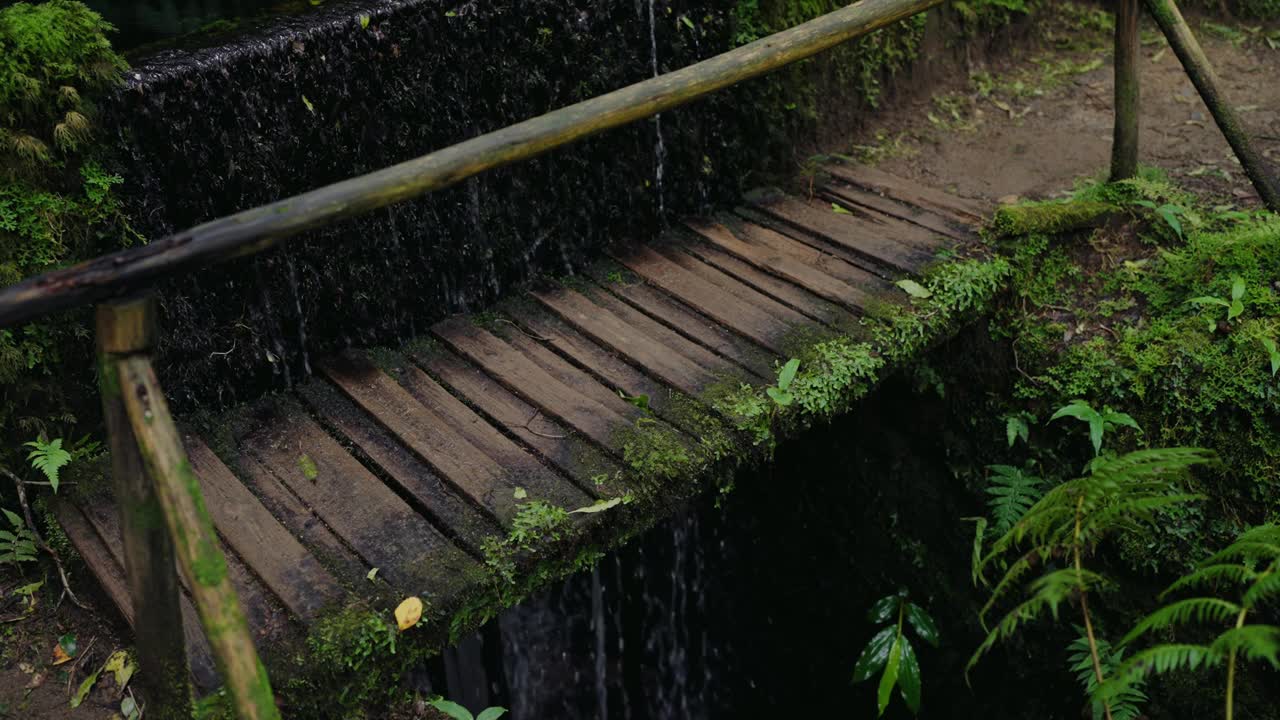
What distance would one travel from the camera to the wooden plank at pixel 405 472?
3.46 meters

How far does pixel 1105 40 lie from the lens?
22.7ft

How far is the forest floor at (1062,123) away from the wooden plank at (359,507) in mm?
3383

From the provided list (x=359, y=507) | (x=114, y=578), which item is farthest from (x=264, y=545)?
(x=114, y=578)

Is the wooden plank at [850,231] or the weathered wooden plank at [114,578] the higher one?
the wooden plank at [850,231]

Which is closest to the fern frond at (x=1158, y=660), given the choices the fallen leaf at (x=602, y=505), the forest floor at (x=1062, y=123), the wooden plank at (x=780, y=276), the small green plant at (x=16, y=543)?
the fallen leaf at (x=602, y=505)

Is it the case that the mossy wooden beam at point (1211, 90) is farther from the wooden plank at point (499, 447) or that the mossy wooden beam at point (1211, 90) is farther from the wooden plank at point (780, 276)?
the wooden plank at point (499, 447)

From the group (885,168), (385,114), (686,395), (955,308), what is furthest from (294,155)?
(885,168)

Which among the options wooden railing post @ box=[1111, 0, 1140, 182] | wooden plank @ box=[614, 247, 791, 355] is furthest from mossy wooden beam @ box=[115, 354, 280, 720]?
wooden railing post @ box=[1111, 0, 1140, 182]

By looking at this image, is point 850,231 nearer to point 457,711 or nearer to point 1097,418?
point 1097,418

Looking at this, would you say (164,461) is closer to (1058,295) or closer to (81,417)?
(81,417)

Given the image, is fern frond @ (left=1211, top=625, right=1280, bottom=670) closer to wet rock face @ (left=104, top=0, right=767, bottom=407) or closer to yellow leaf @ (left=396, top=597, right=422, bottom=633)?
yellow leaf @ (left=396, top=597, right=422, bottom=633)

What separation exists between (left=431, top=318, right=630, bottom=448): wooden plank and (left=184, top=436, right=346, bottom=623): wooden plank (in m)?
1.05

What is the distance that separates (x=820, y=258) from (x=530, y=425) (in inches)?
68.8

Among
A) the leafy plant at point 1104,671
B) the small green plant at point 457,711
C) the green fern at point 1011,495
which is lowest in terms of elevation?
the leafy plant at point 1104,671
